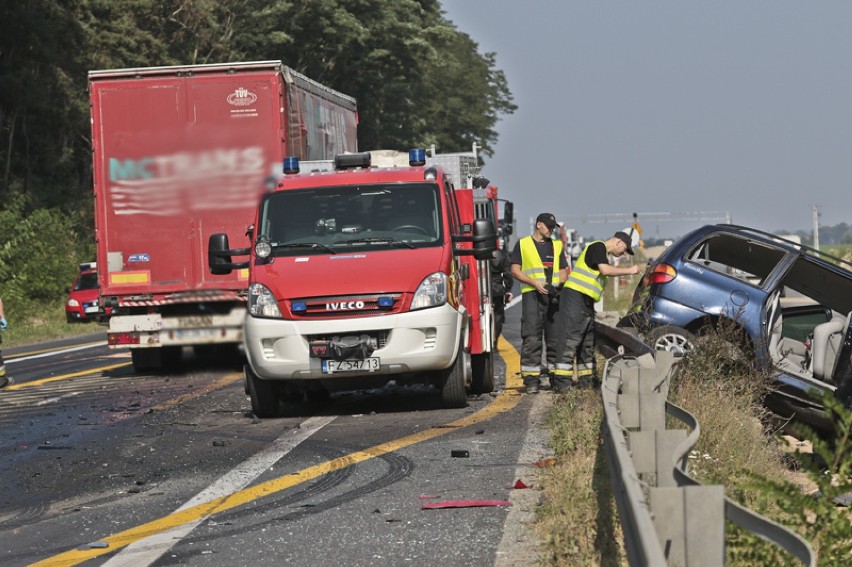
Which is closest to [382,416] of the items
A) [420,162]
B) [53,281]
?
[420,162]

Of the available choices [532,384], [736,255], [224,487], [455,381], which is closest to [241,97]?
[532,384]

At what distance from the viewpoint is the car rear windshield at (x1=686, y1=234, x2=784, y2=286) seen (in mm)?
13938

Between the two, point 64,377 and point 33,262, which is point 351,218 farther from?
point 33,262

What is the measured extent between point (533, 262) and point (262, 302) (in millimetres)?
3529

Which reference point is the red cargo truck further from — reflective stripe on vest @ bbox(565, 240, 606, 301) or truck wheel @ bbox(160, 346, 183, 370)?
reflective stripe on vest @ bbox(565, 240, 606, 301)

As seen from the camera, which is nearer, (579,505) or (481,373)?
(579,505)

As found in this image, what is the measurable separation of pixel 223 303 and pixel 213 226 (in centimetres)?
88

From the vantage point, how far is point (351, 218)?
1386 cm

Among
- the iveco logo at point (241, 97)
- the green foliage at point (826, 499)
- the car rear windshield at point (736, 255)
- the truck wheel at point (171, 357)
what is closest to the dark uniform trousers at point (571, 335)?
the car rear windshield at point (736, 255)

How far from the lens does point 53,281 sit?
41500 millimetres

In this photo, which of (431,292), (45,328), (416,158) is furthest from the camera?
(45,328)

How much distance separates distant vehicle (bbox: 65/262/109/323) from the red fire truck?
76.0 feet

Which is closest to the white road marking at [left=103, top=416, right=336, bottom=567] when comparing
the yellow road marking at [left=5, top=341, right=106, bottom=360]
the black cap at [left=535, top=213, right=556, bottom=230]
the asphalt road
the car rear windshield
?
the asphalt road

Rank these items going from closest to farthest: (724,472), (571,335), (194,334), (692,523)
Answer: (692,523)
(724,472)
(571,335)
(194,334)
